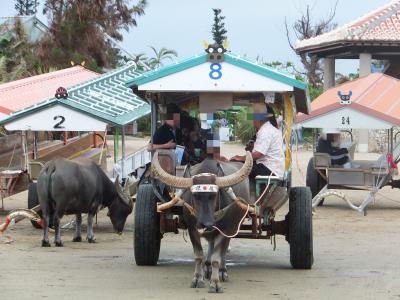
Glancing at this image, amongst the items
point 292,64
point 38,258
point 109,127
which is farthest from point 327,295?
point 292,64

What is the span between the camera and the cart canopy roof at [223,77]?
12516 millimetres

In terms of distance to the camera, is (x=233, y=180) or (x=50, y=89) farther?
(x=50, y=89)

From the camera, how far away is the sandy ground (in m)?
11.3

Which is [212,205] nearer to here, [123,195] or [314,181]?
[123,195]

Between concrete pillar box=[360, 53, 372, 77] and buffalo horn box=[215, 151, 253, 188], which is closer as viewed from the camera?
buffalo horn box=[215, 151, 253, 188]

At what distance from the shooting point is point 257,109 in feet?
42.9

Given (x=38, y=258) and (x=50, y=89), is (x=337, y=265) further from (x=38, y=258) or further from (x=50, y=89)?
(x=50, y=89)

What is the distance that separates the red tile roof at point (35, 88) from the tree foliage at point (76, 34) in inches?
877

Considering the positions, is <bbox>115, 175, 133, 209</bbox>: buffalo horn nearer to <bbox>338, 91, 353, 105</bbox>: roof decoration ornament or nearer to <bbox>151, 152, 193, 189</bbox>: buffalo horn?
<bbox>338, 91, 353, 105</bbox>: roof decoration ornament

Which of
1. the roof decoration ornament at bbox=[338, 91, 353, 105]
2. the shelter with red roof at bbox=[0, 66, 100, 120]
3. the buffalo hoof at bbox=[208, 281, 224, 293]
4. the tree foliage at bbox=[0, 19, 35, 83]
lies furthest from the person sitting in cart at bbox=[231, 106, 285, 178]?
the tree foliage at bbox=[0, 19, 35, 83]

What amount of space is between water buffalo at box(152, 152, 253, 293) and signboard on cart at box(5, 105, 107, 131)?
20.0 ft

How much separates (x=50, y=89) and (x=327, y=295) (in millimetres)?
12406

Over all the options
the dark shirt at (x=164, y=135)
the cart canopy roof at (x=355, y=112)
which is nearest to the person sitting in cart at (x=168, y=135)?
the dark shirt at (x=164, y=135)

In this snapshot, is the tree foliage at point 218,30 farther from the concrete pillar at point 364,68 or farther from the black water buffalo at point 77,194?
the concrete pillar at point 364,68
